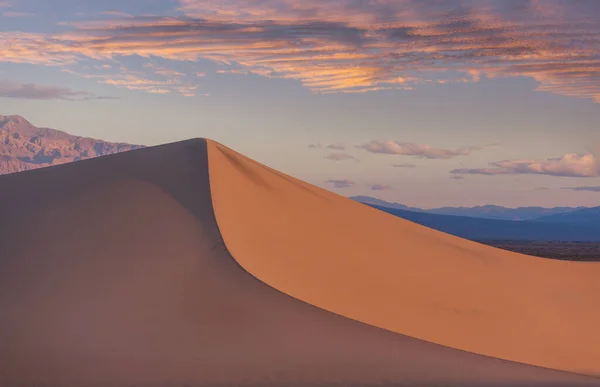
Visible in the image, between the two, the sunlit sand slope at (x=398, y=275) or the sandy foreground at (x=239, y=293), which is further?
the sunlit sand slope at (x=398, y=275)

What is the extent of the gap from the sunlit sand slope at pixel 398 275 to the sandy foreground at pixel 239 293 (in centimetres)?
5

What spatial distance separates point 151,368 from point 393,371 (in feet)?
9.84

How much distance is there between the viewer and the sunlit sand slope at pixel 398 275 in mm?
11359

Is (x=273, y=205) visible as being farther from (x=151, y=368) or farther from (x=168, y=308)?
(x=151, y=368)

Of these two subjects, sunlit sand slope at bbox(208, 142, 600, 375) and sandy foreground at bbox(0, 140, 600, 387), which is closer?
sandy foreground at bbox(0, 140, 600, 387)

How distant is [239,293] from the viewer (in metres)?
10.9

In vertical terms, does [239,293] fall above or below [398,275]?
below

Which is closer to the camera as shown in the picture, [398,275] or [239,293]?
[239,293]

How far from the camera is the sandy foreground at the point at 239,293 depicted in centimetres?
955

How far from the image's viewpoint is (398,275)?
45.1 ft

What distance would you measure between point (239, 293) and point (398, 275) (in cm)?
389

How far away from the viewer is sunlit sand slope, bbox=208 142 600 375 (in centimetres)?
1136

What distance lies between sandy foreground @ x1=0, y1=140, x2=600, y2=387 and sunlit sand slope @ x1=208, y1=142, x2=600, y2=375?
5cm

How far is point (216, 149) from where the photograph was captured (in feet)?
55.5
